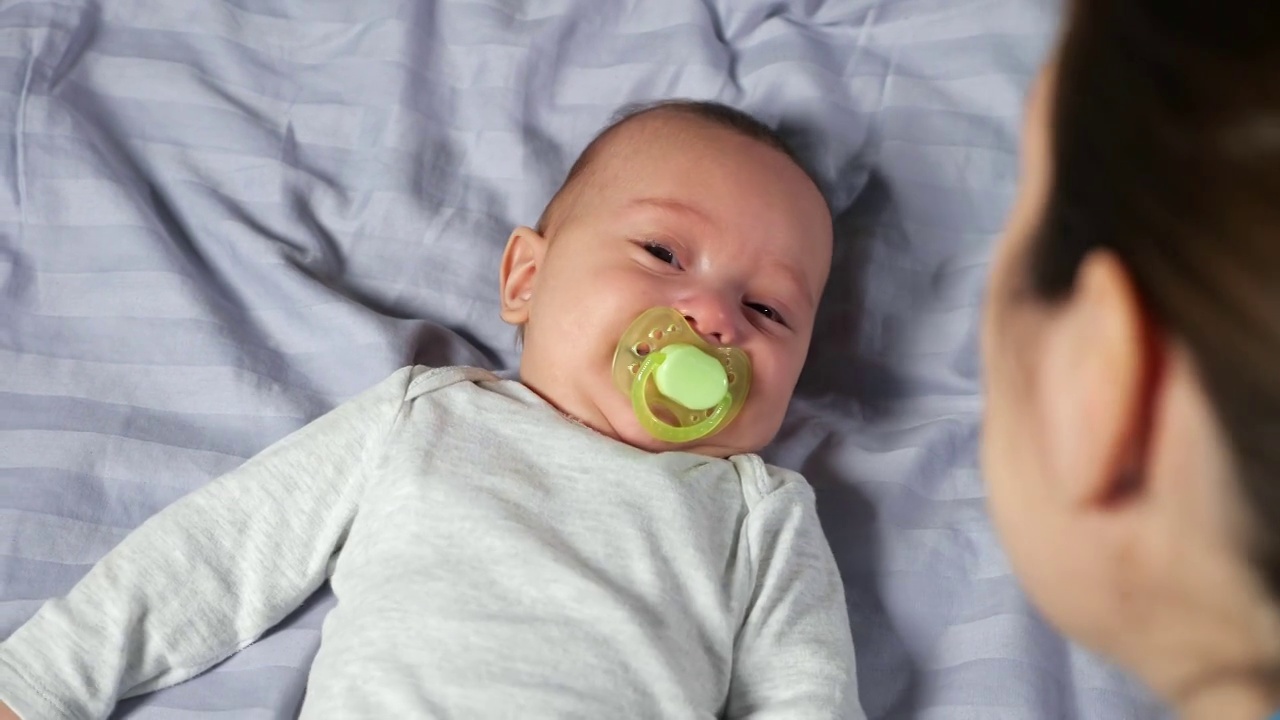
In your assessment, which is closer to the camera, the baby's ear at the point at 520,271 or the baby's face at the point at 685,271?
the baby's face at the point at 685,271

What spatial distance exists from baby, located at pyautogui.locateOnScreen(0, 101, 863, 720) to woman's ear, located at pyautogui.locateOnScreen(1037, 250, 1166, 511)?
53 cm

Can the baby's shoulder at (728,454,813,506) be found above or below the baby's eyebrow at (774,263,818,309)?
below

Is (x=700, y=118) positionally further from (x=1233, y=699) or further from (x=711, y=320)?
(x=1233, y=699)

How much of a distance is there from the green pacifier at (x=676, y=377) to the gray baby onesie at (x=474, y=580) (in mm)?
41

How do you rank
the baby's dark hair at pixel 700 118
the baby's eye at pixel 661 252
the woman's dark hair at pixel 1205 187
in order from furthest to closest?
1. the baby's dark hair at pixel 700 118
2. the baby's eye at pixel 661 252
3. the woman's dark hair at pixel 1205 187

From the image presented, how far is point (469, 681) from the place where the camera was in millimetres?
1060

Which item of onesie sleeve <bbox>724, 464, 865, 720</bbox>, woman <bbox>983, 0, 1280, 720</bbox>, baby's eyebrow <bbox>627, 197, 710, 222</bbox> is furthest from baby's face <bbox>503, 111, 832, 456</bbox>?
woman <bbox>983, 0, 1280, 720</bbox>

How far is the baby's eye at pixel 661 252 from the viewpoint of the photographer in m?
1.34

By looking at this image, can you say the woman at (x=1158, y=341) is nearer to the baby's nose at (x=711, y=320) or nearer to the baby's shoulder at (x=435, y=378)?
the baby's nose at (x=711, y=320)

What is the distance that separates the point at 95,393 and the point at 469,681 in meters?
0.73

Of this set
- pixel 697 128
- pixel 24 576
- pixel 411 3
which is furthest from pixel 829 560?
pixel 411 3

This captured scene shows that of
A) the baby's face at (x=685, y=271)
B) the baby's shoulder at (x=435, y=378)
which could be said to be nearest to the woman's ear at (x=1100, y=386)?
the baby's face at (x=685, y=271)

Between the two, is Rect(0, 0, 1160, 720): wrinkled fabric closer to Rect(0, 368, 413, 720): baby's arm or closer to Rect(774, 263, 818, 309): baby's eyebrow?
Rect(0, 368, 413, 720): baby's arm

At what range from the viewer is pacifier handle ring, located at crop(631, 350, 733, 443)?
1.25 metres
